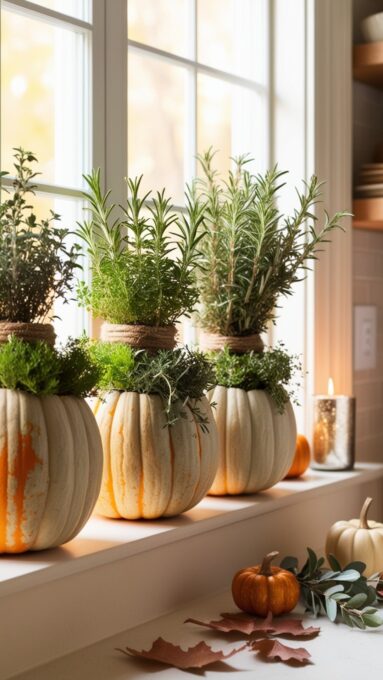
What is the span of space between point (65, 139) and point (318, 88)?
0.73m

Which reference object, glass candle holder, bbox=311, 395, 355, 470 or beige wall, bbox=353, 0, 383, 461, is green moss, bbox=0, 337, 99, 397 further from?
beige wall, bbox=353, 0, 383, 461

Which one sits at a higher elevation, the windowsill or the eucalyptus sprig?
the windowsill

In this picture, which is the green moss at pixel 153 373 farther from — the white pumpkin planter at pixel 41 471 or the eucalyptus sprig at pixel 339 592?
the eucalyptus sprig at pixel 339 592

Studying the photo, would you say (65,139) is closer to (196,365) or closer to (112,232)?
(112,232)

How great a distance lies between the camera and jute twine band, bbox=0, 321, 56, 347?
1.27 meters

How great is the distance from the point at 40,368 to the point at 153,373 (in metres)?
0.25

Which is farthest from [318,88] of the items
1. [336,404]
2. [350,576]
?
[350,576]

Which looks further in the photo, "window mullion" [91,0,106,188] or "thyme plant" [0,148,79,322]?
"window mullion" [91,0,106,188]

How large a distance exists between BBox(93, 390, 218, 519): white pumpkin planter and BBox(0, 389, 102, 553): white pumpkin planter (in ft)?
0.48

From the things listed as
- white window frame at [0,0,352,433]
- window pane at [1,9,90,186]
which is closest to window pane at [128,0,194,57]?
white window frame at [0,0,352,433]

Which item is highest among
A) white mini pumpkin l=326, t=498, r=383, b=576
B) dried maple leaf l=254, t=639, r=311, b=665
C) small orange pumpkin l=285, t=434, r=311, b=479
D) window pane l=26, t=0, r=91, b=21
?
window pane l=26, t=0, r=91, b=21

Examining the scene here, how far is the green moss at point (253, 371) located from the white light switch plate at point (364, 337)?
70 cm

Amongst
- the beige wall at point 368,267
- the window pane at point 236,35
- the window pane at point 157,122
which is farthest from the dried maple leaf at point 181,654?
the window pane at point 236,35

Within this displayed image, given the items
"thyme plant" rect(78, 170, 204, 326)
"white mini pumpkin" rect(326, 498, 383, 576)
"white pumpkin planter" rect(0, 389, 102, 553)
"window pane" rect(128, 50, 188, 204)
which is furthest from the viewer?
"window pane" rect(128, 50, 188, 204)
